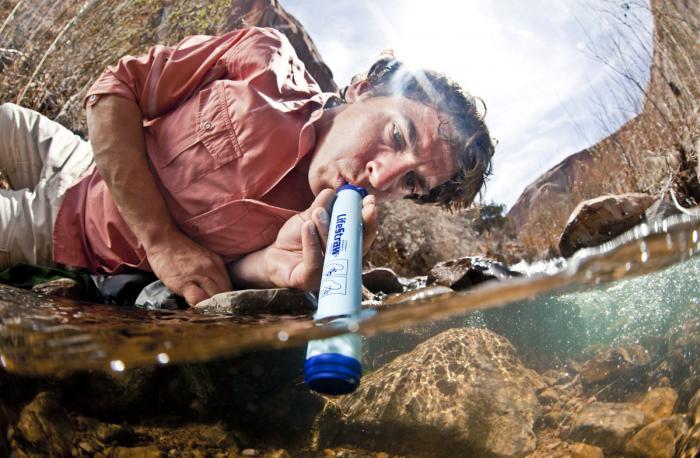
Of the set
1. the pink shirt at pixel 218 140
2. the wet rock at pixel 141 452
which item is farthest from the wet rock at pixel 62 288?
the wet rock at pixel 141 452

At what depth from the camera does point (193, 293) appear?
51cm

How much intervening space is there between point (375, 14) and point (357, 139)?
12 centimetres

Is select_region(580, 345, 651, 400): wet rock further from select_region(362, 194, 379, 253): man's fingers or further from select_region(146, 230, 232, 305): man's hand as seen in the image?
select_region(146, 230, 232, 305): man's hand

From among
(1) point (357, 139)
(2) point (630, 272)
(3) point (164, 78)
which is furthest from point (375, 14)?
(2) point (630, 272)

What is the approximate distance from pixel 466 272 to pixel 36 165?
1.77 feet

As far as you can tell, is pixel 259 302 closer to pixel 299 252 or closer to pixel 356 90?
pixel 299 252

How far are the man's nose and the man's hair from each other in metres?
0.04

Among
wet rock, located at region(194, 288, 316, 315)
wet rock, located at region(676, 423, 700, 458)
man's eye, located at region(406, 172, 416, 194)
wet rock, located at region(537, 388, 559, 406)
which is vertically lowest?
wet rock, located at region(676, 423, 700, 458)

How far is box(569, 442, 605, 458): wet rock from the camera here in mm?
307

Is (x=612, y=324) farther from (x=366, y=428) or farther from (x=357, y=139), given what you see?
(x=357, y=139)

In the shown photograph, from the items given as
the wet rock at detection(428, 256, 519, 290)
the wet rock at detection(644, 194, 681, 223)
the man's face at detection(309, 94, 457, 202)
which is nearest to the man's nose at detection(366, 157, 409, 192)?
the man's face at detection(309, 94, 457, 202)

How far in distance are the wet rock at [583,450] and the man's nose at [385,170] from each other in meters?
0.29

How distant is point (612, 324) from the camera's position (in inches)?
13.0

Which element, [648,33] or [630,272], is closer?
[630,272]
